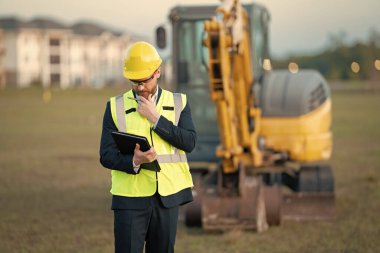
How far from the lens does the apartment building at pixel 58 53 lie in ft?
369

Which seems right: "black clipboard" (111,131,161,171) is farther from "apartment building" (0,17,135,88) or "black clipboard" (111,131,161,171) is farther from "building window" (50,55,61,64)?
"building window" (50,55,61,64)

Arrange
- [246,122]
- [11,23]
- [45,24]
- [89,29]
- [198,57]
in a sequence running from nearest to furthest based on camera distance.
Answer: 1. [246,122]
2. [198,57]
3. [11,23]
4. [45,24]
5. [89,29]

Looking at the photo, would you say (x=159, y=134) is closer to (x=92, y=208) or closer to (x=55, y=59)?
(x=92, y=208)

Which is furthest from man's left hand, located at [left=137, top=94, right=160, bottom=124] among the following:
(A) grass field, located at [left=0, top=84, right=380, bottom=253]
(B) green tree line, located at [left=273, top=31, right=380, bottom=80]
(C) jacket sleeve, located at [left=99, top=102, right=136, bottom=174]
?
(B) green tree line, located at [left=273, top=31, right=380, bottom=80]

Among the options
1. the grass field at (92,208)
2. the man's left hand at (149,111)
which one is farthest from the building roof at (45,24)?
the man's left hand at (149,111)

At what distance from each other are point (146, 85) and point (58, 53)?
388 ft

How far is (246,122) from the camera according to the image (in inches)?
423

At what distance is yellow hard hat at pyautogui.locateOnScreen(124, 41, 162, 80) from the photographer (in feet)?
17.3

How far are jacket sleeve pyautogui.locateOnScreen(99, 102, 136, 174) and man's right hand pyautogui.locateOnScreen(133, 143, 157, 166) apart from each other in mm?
78

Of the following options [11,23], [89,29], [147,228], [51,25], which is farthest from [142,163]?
[89,29]

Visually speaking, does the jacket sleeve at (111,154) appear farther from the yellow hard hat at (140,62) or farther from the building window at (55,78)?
the building window at (55,78)

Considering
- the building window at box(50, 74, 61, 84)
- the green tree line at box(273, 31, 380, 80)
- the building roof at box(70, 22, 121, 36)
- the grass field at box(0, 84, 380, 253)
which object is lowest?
the building window at box(50, 74, 61, 84)

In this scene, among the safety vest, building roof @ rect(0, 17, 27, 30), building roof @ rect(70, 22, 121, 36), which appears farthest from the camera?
building roof @ rect(70, 22, 121, 36)

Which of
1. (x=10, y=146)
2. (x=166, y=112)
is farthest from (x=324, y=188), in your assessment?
(x=10, y=146)
